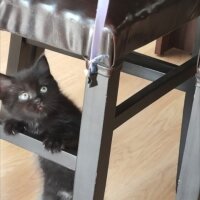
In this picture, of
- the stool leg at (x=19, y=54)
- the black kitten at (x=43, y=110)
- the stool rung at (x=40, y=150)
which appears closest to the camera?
the stool rung at (x=40, y=150)

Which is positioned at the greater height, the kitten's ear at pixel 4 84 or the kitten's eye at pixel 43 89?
the kitten's ear at pixel 4 84

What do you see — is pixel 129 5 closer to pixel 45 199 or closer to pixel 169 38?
pixel 45 199

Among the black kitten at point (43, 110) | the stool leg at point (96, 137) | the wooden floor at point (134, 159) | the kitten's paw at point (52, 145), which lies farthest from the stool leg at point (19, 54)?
the stool leg at point (96, 137)

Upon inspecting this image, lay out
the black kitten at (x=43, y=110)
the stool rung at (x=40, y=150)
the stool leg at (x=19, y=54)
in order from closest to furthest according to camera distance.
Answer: the stool rung at (x=40, y=150)
the black kitten at (x=43, y=110)
the stool leg at (x=19, y=54)

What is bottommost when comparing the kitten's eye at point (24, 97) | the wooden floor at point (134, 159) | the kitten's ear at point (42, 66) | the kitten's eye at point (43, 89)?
the wooden floor at point (134, 159)

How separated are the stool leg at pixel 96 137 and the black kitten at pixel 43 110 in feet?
0.46

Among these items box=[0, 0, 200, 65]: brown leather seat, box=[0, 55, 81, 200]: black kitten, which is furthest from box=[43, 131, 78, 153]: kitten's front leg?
box=[0, 0, 200, 65]: brown leather seat

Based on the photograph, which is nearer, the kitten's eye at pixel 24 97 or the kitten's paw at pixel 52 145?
the kitten's paw at pixel 52 145

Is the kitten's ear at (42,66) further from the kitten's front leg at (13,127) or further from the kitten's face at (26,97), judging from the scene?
the kitten's front leg at (13,127)

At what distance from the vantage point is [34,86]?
108cm

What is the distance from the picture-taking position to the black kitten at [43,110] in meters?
1.06

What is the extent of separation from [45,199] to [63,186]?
Answer: 0.07m

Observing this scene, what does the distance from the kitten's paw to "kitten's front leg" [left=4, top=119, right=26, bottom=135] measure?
6 cm

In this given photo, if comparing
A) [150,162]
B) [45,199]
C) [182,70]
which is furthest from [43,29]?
[150,162]
